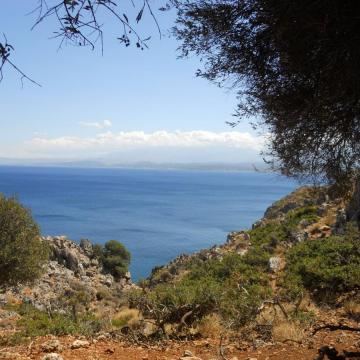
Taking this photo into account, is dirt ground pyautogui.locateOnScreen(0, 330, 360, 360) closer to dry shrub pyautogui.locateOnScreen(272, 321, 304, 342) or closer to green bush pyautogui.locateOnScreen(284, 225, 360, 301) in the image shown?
dry shrub pyautogui.locateOnScreen(272, 321, 304, 342)

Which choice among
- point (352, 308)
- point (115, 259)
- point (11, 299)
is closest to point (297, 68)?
point (352, 308)

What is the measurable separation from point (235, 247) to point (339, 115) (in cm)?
2249

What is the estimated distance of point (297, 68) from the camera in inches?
201

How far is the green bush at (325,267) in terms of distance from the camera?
14.3m

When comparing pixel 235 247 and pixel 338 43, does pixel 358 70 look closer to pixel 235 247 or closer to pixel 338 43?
pixel 338 43

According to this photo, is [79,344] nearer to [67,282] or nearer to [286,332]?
[286,332]

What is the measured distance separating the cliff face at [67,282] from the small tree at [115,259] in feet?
2.62

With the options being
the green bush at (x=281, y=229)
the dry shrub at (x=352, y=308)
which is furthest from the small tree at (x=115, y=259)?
the dry shrub at (x=352, y=308)

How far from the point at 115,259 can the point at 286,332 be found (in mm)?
35590

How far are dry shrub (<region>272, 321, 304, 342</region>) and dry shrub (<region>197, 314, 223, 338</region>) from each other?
136 centimetres

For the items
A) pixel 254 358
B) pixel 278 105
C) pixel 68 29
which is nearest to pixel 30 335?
pixel 254 358

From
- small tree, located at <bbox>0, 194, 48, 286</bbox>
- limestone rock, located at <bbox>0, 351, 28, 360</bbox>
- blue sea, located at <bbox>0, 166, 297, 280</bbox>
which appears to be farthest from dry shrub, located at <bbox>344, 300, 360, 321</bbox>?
blue sea, located at <bbox>0, 166, 297, 280</bbox>

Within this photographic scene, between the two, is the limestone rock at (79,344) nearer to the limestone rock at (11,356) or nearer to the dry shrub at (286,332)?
the limestone rock at (11,356)

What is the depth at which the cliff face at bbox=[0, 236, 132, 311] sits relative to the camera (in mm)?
27266
